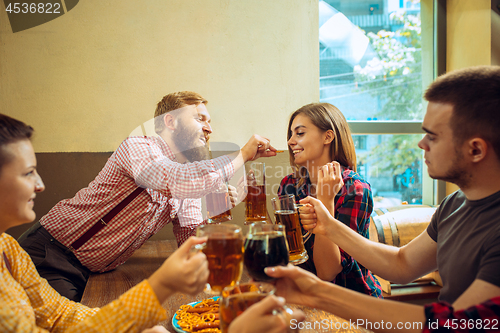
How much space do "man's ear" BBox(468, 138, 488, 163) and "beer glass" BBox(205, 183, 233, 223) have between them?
88 centimetres

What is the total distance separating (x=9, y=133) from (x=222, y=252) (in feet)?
2.01

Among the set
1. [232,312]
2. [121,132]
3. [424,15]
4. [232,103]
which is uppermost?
[424,15]

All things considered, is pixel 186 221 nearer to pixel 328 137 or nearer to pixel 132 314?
pixel 328 137

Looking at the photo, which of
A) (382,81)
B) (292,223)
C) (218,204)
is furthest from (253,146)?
(382,81)

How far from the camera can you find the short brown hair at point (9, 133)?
84cm

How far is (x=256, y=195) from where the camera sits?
1.48 m

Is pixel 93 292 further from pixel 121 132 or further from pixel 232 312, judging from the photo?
pixel 121 132

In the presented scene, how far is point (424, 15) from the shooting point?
326cm

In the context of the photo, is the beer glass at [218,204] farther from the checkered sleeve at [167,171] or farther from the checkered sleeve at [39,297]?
the checkered sleeve at [39,297]

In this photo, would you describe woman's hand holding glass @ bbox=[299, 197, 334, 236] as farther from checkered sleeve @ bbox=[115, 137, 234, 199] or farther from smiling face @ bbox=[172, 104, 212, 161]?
smiling face @ bbox=[172, 104, 212, 161]

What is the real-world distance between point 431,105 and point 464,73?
117 millimetres

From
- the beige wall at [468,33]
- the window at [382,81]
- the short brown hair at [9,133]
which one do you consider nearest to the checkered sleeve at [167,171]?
the short brown hair at [9,133]

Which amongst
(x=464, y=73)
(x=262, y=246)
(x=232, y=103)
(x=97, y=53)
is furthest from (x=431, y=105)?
(x=97, y=53)

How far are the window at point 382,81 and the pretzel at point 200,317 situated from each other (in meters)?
2.41
